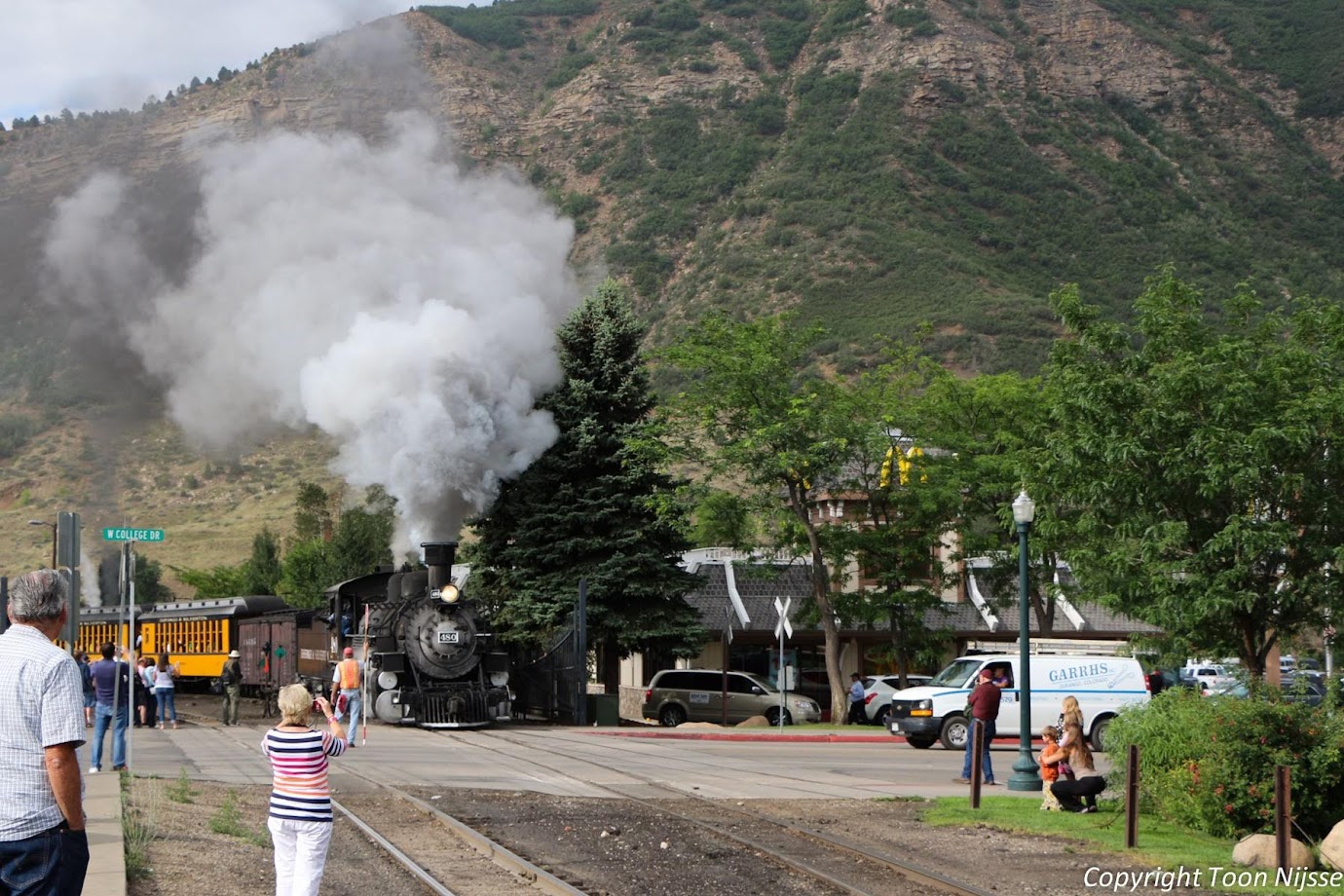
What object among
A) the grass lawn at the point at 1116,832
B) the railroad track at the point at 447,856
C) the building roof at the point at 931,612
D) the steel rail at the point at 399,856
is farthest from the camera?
the building roof at the point at 931,612

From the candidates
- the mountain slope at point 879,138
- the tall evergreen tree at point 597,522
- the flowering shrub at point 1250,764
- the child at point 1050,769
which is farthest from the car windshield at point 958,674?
the mountain slope at point 879,138

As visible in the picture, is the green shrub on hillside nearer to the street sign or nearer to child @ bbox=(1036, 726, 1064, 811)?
the street sign

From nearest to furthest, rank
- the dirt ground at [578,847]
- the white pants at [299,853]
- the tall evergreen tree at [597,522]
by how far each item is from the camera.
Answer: the white pants at [299,853] < the dirt ground at [578,847] < the tall evergreen tree at [597,522]

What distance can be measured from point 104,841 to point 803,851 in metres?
5.75

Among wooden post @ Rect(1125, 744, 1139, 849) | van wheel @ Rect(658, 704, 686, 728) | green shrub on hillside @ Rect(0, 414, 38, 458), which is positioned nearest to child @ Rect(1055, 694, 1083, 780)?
wooden post @ Rect(1125, 744, 1139, 849)

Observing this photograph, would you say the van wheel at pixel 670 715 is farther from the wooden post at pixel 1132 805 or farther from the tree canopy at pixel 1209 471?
the wooden post at pixel 1132 805

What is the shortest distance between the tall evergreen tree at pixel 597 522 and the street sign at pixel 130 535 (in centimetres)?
1963

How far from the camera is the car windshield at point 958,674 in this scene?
2775 centimetres

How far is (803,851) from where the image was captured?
1223cm

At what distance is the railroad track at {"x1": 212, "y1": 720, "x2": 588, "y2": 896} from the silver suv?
2028 centimetres

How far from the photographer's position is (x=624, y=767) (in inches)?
812

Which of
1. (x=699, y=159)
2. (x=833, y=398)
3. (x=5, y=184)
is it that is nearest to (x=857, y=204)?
(x=699, y=159)

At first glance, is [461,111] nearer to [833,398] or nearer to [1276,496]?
[833,398]

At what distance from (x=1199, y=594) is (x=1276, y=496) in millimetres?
1911
